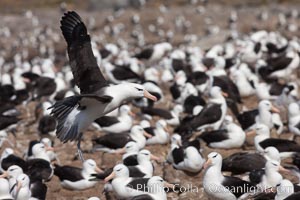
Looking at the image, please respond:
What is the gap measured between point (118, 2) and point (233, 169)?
132 ft

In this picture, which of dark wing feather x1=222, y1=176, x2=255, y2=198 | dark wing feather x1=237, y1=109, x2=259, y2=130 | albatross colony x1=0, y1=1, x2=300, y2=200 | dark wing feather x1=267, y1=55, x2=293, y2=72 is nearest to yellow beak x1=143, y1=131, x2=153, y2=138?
albatross colony x1=0, y1=1, x2=300, y2=200

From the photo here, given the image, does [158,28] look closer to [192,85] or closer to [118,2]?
[118,2]

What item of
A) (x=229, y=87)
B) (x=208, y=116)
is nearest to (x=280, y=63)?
A: (x=229, y=87)

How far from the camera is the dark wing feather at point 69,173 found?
451 inches

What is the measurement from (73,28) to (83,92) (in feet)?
3.31

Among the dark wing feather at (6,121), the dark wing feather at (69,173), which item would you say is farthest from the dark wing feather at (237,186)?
the dark wing feather at (6,121)

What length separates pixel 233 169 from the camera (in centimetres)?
1070

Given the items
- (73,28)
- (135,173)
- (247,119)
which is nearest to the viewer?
(73,28)

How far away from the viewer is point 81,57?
10.5 meters

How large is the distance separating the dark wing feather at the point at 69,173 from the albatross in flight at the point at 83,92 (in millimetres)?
1287

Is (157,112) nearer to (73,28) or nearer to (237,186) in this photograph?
(73,28)

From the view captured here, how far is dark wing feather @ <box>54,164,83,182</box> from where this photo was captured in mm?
11453

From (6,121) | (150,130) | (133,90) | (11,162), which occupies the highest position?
(6,121)

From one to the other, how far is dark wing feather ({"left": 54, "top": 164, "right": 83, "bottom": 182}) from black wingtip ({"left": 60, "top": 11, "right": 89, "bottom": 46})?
7.45 ft
